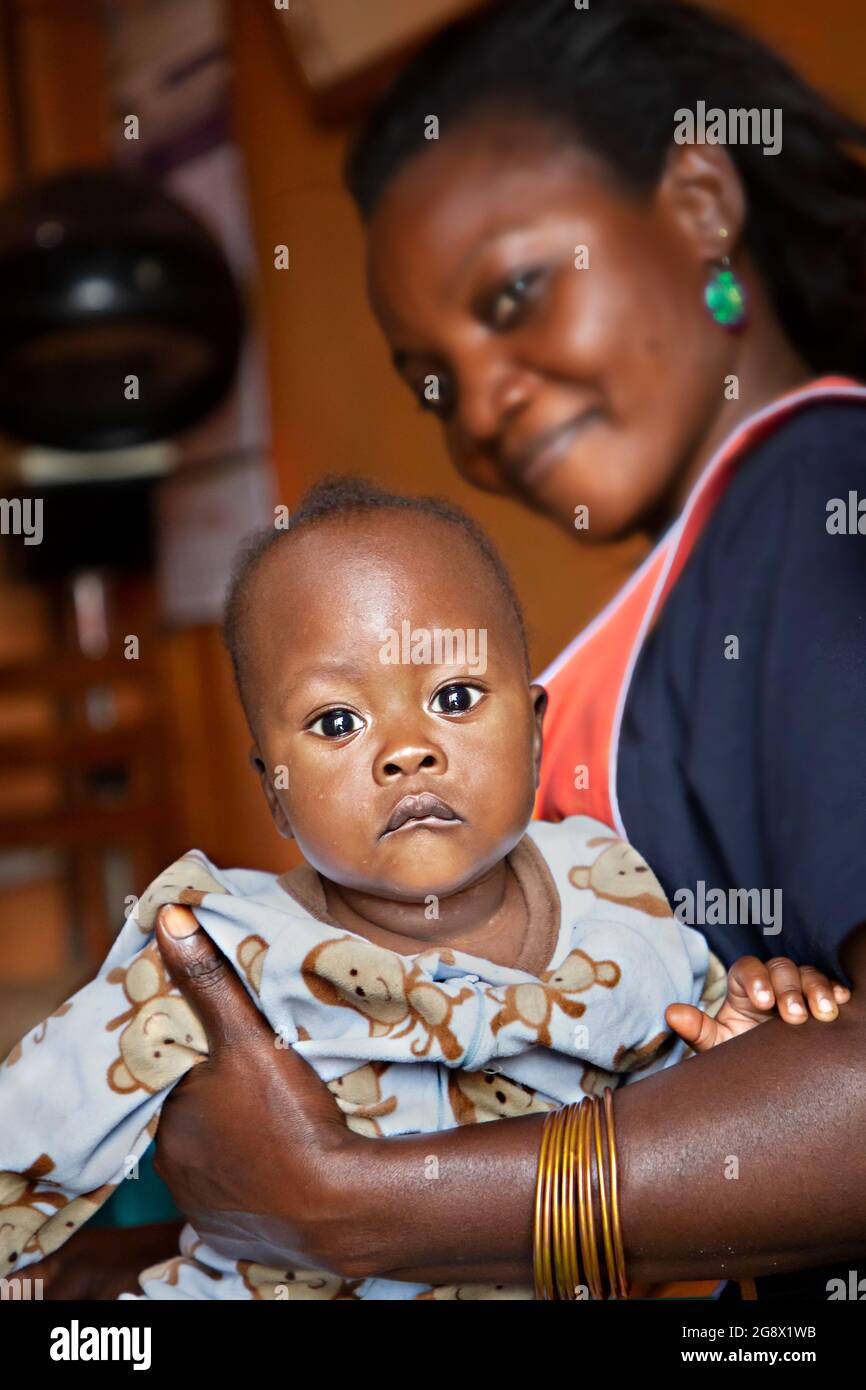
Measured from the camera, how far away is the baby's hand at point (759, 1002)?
75cm

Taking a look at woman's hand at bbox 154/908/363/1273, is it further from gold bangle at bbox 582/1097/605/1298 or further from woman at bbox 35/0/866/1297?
gold bangle at bbox 582/1097/605/1298

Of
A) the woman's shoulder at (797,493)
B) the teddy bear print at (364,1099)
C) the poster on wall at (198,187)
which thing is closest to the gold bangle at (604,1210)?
the teddy bear print at (364,1099)

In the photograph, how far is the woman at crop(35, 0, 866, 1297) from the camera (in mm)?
725

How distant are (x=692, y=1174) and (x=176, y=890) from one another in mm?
332

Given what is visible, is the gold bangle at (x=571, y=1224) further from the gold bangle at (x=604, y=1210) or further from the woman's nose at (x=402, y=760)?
the woman's nose at (x=402, y=760)

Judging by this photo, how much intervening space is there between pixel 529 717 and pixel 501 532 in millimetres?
207

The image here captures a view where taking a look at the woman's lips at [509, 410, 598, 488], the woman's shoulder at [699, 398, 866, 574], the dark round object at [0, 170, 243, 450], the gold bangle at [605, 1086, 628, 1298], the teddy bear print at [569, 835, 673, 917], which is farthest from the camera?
the dark round object at [0, 170, 243, 450]

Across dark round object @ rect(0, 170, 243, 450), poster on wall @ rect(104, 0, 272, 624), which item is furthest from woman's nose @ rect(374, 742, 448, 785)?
dark round object @ rect(0, 170, 243, 450)

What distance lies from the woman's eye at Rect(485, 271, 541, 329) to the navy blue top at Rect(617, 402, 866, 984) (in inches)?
8.6

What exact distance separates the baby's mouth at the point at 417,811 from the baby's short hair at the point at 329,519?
0.12m

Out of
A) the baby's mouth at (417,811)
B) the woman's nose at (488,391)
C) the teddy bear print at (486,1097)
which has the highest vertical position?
the woman's nose at (488,391)

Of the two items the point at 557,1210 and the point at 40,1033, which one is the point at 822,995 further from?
the point at 40,1033

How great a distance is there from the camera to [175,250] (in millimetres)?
1622
